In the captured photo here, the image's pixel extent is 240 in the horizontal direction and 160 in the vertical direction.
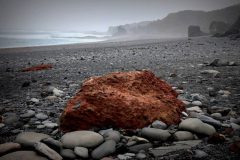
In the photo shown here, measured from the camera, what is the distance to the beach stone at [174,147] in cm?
337

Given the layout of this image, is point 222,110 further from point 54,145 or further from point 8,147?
point 8,147

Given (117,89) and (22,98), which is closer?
(117,89)

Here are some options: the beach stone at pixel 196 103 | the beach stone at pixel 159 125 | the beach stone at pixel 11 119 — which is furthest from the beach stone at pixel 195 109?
the beach stone at pixel 11 119

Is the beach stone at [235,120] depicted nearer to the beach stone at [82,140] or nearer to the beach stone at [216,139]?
the beach stone at [216,139]

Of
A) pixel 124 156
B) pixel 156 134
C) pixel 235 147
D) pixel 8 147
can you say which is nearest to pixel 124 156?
pixel 124 156

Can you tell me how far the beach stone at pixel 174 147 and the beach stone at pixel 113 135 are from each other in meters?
0.51

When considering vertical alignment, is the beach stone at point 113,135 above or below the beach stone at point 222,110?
above

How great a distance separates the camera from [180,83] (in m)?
7.75

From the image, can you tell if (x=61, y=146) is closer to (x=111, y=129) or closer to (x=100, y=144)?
(x=100, y=144)

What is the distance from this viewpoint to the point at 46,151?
10.5 feet

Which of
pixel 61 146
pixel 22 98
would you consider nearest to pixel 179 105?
pixel 61 146

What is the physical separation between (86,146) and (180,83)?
486cm

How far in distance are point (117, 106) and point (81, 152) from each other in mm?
1123

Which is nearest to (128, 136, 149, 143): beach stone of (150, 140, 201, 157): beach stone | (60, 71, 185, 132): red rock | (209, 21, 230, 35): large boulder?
(150, 140, 201, 157): beach stone
